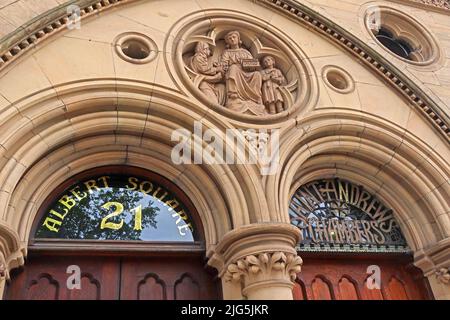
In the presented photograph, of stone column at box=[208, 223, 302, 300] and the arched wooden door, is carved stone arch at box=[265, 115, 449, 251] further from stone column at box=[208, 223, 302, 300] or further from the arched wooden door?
the arched wooden door

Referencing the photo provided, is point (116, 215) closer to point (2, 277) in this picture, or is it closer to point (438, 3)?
point (2, 277)

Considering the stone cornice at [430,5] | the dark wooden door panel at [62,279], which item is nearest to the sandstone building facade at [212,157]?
the dark wooden door panel at [62,279]

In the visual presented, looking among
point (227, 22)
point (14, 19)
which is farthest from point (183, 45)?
point (14, 19)

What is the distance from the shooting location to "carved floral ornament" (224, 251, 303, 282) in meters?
3.49

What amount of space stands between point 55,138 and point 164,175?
1085 millimetres

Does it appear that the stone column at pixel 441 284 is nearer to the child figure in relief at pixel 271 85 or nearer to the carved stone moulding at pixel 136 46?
the child figure in relief at pixel 271 85

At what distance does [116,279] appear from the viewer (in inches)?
151

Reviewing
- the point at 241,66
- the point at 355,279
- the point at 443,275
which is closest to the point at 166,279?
the point at 355,279

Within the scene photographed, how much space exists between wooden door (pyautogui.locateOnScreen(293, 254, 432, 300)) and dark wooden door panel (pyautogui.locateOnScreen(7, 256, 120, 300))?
1692mm

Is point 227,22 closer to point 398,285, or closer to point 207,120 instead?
point 207,120

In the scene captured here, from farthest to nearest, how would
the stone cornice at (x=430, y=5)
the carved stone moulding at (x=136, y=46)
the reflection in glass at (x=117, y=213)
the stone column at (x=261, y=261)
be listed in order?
the stone cornice at (x=430, y=5) < the carved stone moulding at (x=136, y=46) < the reflection in glass at (x=117, y=213) < the stone column at (x=261, y=261)

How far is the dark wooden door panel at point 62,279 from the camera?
359 centimetres

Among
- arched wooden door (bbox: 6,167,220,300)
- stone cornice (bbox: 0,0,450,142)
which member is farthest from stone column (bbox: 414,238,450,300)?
arched wooden door (bbox: 6,167,220,300)

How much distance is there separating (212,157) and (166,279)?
3.81ft
